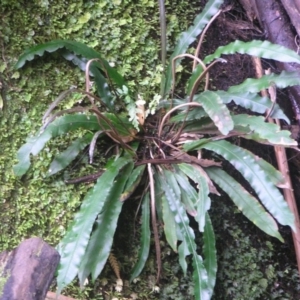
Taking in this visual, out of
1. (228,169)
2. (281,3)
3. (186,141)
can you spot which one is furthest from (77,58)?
(281,3)

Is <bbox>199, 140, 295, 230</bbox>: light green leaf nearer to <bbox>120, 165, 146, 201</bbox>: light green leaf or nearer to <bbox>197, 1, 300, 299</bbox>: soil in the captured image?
<bbox>120, 165, 146, 201</bbox>: light green leaf

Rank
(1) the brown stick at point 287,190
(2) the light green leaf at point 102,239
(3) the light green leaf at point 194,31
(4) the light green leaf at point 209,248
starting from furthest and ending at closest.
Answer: (1) the brown stick at point 287,190
(3) the light green leaf at point 194,31
(4) the light green leaf at point 209,248
(2) the light green leaf at point 102,239

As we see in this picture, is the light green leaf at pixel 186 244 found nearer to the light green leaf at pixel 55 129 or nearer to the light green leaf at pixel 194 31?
the light green leaf at pixel 55 129

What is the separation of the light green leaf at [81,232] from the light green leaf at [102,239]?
3 cm

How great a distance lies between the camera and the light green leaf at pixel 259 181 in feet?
4.17

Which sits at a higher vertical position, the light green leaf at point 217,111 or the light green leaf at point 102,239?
the light green leaf at point 217,111

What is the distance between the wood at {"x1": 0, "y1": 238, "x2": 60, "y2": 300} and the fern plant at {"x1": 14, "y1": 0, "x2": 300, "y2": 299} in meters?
0.21

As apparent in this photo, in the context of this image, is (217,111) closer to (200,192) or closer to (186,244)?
(200,192)

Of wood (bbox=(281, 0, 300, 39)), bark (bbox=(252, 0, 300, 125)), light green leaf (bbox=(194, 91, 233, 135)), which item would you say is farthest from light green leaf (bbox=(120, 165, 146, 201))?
wood (bbox=(281, 0, 300, 39))

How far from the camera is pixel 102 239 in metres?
1.37

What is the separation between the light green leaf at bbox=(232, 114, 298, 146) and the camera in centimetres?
126

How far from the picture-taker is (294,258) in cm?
181

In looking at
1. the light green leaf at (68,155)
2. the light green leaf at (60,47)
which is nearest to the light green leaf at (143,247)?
the light green leaf at (68,155)

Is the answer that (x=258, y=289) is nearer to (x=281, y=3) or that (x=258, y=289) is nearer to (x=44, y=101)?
(x=44, y=101)
